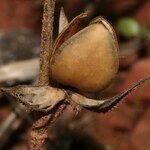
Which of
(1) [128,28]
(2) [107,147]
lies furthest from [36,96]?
(1) [128,28]

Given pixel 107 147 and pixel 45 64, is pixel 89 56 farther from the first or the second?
pixel 107 147

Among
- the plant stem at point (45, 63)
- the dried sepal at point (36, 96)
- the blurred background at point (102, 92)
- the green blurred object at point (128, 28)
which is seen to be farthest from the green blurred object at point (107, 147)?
the dried sepal at point (36, 96)

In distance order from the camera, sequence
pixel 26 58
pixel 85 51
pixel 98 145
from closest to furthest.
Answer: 1. pixel 85 51
2. pixel 98 145
3. pixel 26 58

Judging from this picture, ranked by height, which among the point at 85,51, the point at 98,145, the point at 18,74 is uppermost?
the point at 85,51

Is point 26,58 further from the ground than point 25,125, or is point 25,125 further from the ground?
point 26,58

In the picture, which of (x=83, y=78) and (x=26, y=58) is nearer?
(x=83, y=78)

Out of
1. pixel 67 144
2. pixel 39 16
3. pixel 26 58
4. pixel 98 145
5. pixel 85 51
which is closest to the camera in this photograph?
pixel 85 51

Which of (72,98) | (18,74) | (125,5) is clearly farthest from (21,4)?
(72,98)

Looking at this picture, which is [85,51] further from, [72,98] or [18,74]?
[18,74]
